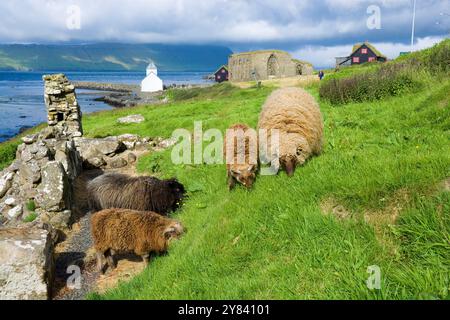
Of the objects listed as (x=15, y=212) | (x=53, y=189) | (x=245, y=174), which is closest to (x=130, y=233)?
(x=245, y=174)

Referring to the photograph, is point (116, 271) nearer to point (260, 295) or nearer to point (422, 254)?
point (260, 295)

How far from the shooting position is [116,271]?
27.1 feet

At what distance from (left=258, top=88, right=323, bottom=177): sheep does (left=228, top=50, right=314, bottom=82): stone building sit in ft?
242

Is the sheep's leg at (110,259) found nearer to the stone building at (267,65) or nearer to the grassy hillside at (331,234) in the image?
the grassy hillside at (331,234)

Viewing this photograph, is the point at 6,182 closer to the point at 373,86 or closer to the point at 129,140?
the point at 129,140

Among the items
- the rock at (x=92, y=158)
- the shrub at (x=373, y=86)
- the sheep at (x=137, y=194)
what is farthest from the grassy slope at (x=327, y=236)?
the rock at (x=92, y=158)

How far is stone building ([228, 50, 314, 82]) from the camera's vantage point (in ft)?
271

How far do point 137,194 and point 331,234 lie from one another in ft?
22.1

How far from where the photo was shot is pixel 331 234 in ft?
17.8

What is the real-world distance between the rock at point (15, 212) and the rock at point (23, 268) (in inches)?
174

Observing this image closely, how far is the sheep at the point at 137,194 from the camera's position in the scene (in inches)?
415
